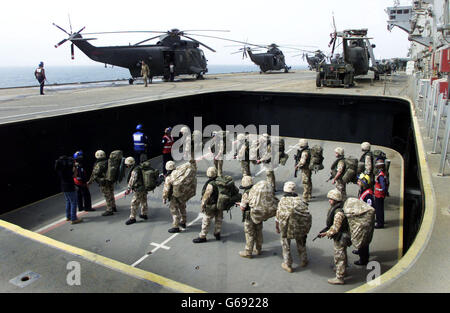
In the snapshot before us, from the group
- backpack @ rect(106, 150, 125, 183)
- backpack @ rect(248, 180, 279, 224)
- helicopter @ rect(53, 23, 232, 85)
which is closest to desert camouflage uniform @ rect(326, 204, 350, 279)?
backpack @ rect(248, 180, 279, 224)

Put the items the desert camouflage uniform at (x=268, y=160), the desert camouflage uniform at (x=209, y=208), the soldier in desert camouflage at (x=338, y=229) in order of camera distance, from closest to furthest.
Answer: the soldier in desert camouflage at (x=338, y=229)
the desert camouflage uniform at (x=209, y=208)
the desert camouflage uniform at (x=268, y=160)

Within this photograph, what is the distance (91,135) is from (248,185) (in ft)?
26.0

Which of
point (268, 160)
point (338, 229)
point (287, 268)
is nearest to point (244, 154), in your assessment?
point (268, 160)

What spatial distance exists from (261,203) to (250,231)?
704 mm

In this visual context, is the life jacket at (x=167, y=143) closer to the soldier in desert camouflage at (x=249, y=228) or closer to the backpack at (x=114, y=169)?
the backpack at (x=114, y=169)

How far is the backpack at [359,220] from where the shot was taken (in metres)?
5.13

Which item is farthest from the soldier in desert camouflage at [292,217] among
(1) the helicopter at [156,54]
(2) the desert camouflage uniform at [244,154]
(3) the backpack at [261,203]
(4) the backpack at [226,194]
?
(1) the helicopter at [156,54]

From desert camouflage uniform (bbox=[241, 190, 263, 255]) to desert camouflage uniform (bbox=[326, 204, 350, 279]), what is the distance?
1.45 metres

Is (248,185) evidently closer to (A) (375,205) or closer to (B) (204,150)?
(A) (375,205)

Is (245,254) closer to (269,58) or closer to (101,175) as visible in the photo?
(101,175)

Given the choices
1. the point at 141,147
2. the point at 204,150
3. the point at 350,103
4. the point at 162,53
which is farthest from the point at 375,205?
the point at 162,53

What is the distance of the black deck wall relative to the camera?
9559 millimetres

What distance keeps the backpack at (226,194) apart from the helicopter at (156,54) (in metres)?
20.0
